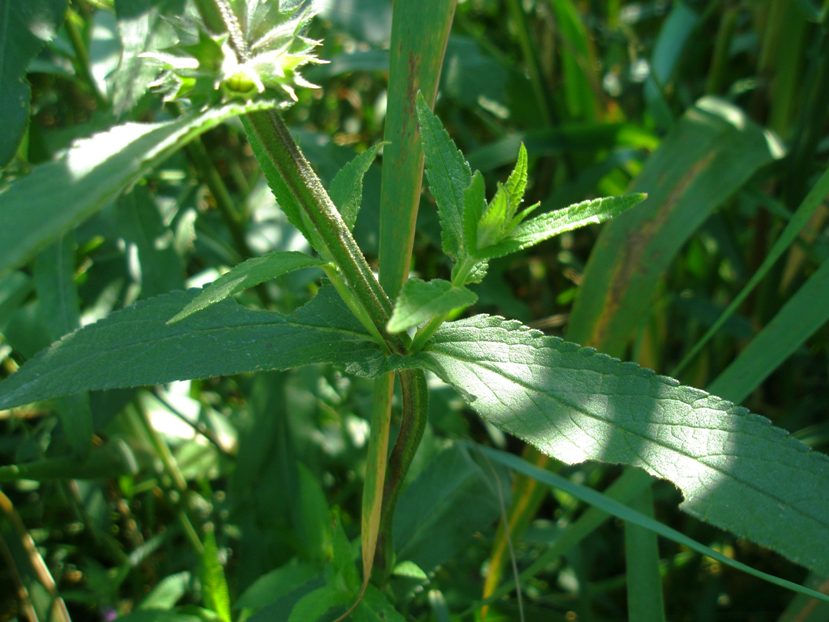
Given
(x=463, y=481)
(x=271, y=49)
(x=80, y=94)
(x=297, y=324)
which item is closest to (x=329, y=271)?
(x=297, y=324)

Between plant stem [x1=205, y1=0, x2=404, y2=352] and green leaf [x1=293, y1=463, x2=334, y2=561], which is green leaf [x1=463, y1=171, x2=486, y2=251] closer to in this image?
plant stem [x1=205, y1=0, x2=404, y2=352]

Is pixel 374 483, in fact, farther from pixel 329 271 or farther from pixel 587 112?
pixel 587 112

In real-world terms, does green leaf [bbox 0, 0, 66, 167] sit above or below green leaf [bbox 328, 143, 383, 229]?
above

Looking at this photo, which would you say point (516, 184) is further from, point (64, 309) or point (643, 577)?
point (64, 309)

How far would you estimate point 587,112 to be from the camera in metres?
2.25

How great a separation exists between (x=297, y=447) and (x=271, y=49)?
40.0 inches

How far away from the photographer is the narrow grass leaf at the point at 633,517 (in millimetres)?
983

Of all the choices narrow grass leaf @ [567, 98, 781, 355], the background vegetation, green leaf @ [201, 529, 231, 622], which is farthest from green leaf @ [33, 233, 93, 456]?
narrow grass leaf @ [567, 98, 781, 355]

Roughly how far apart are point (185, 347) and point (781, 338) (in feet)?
2.75

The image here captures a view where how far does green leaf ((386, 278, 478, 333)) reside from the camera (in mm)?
779

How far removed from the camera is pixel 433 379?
170cm

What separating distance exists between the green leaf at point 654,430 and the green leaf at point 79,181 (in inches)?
14.6

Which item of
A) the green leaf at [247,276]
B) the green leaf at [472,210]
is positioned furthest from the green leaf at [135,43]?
the green leaf at [472,210]

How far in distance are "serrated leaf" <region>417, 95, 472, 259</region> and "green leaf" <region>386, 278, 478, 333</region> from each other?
88 mm
